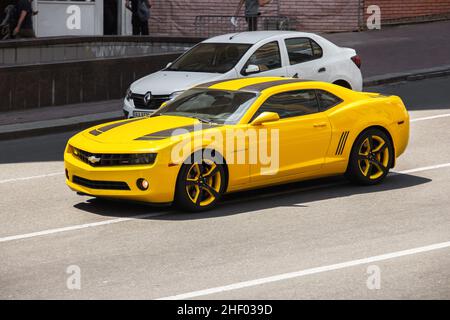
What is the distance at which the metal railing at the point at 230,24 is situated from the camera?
100 ft

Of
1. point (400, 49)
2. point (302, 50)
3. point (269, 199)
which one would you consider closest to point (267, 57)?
point (302, 50)

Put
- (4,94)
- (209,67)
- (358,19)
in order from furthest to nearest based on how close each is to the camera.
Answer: (358,19) → (4,94) → (209,67)

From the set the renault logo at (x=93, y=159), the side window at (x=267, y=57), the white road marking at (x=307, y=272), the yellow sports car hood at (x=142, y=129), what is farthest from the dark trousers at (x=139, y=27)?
the white road marking at (x=307, y=272)

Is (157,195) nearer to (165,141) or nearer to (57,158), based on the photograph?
(165,141)

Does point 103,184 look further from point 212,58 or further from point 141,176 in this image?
point 212,58

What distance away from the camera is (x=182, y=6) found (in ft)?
108

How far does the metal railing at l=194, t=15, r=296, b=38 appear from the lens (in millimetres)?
30562

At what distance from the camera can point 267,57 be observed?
19.2 meters

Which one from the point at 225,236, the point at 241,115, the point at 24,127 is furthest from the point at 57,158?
the point at 225,236

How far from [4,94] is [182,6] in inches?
492

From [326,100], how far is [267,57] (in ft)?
17.4

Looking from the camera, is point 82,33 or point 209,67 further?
point 82,33

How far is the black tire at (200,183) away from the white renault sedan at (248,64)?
5480mm

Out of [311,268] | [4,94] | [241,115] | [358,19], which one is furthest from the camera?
[358,19]
